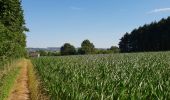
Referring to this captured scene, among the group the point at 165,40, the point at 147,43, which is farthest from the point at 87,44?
the point at 165,40

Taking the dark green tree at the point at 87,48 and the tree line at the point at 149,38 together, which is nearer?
the tree line at the point at 149,38

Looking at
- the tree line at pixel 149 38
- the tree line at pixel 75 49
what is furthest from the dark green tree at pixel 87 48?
the tree line at pixel 149 38

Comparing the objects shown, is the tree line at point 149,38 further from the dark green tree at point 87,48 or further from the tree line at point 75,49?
the tree line at point 75,49

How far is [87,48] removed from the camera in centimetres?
13012

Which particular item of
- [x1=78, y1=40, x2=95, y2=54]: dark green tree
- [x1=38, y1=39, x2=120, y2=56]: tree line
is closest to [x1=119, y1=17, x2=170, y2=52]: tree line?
[x1=78, y1=40, x2=95, y2=54]: dark green tree

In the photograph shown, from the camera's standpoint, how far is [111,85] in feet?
42.3

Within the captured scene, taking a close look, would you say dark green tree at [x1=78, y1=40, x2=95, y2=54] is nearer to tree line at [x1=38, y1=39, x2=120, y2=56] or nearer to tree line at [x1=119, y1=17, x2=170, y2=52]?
tree line at [x1=38, y1=39, x2=120, y2=56]

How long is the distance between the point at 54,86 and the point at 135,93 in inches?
277

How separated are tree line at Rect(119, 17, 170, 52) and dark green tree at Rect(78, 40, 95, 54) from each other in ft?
33.1

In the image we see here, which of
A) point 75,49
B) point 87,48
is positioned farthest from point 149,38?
point 75,49

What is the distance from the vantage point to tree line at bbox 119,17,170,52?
96.2 meters

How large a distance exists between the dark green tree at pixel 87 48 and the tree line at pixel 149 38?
10.1 meters

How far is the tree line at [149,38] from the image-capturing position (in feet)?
316

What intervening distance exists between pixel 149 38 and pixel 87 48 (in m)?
29.8
